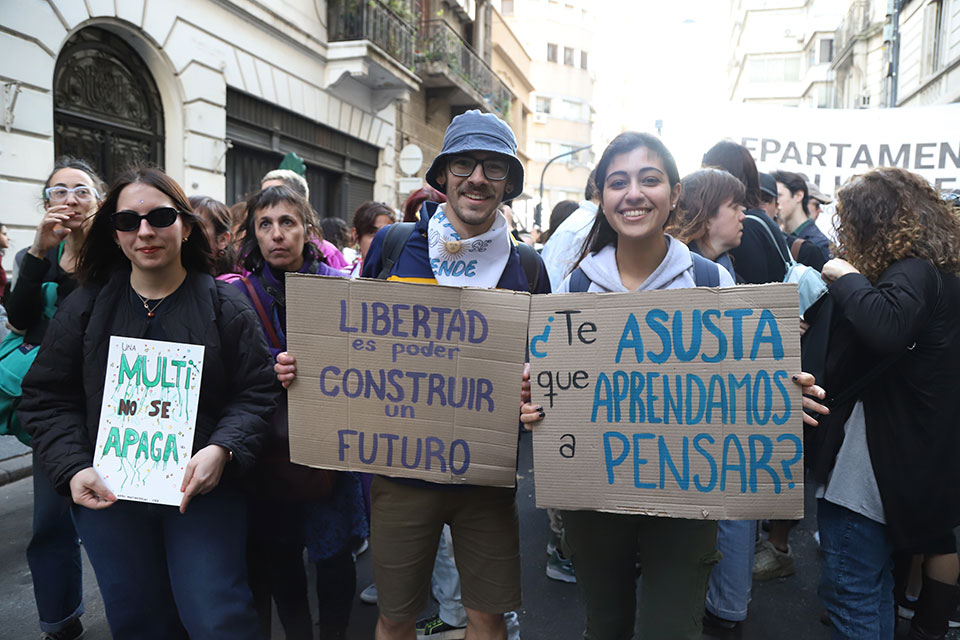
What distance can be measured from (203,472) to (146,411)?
263 millimetres

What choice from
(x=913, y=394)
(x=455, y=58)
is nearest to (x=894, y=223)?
(x=913, y=394)

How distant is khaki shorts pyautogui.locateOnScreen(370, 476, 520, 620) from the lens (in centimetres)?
209

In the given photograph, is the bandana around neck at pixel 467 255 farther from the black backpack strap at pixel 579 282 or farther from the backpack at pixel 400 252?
the black backpack strap at pixel 579 282

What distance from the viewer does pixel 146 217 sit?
1.98 meters

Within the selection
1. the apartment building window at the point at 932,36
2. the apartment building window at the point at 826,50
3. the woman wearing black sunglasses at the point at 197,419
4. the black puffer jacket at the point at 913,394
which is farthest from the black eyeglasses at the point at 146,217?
the apartment building window at the point at 826,50

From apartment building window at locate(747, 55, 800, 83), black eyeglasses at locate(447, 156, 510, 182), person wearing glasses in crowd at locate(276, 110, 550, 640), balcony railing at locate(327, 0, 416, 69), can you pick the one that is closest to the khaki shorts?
person wearing glasses in crowd at locate(276, 110, 550, 640)

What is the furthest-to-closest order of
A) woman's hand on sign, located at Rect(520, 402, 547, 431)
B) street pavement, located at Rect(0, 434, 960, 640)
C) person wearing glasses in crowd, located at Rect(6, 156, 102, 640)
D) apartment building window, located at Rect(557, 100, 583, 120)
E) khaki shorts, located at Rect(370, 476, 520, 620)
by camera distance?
apartment building window, located at Rect(557, 100, 583, 120), street pavement, located at Rect(0, 434, 960, 640), person wearing glasses in crowd, located at Rect(6, 156, 102, 640), khaki shorts, located at Rect(370, 476, 520, 620), woman's hand on sign, located at Rect(520, 402, 547, 431)

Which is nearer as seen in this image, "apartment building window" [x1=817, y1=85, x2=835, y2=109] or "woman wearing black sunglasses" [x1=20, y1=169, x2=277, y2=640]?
"woman wearing black sunglasses" [x1=20, y1=169, x2=277, y2=640]

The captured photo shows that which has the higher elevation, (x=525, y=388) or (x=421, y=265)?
(x=421, y=265)

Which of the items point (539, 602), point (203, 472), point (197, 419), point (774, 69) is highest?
point (774, 69)

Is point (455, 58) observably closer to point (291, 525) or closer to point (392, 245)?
point (392, 245)

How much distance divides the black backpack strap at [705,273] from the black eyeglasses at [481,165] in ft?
2.33

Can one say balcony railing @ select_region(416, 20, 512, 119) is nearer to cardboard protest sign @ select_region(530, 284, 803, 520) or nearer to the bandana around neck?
the bandana around neck

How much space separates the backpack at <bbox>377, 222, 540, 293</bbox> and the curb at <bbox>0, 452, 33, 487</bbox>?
4.12m
